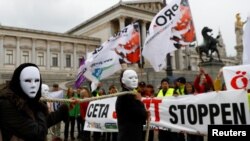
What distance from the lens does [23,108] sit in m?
2.69

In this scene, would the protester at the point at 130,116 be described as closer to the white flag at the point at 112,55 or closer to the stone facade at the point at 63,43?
the white flag at the point at 112,55

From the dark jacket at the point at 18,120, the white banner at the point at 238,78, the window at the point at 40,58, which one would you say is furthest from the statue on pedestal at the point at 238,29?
the dark jacket at the point at 18,120

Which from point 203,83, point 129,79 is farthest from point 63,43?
point 129,79

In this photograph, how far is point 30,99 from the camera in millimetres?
2805

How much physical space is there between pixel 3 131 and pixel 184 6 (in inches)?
321

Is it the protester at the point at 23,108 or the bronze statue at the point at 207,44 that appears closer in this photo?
the protester at the point at 23,108

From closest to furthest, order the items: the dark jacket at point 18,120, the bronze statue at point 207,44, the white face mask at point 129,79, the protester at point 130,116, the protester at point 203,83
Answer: the dark jacket at point 18,120, the protester at point 130,116, the white face mask at point 129,79, the protester at point 203,83, the bronze statue at point 207,44

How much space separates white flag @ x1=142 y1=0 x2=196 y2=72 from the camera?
30.1 ft

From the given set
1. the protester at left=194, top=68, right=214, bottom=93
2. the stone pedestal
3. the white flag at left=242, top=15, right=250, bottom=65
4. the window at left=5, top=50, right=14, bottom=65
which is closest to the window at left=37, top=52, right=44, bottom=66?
the window at left=5, top=50, right=14, bottom=65

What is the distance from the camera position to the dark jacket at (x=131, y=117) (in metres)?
4.05

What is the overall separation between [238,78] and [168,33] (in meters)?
3.34

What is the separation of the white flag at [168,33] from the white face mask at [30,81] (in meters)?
6.38

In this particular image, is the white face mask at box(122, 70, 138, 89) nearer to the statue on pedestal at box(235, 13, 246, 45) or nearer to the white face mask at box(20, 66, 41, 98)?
the white face mask at box(20, 66, 41, 98)

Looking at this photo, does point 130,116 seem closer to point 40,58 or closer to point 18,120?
point 18,120
